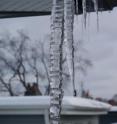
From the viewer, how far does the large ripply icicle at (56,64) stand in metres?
1.38

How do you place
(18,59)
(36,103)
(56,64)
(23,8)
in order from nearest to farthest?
(56,64), (23,8), (36,103), (18,59)

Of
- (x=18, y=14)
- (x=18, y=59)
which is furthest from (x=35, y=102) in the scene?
(x=18, y=59)

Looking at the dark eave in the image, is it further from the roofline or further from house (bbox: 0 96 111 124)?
house (bbox: 0 96 111 124)

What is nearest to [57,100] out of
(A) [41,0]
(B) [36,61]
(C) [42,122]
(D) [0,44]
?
(A) [41,0]

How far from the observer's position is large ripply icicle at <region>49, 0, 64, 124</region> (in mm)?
1378

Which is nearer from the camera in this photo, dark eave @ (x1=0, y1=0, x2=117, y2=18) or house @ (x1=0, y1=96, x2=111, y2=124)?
dark eave @ (x1=0, y1=0, x2=117, y2=18)

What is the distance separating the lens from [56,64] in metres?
1.39

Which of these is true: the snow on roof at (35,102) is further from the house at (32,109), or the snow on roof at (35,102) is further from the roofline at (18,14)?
the roofline at (18,14)

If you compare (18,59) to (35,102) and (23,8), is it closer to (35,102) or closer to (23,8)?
(35,102)

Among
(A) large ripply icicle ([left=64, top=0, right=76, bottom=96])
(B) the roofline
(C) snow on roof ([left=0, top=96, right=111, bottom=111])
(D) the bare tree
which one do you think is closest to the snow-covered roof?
(C) snow on roof ([left=0, top=96, right=111, bottom=111])

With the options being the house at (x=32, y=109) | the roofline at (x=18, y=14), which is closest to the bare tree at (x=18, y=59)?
the house at (x=32, y=109)

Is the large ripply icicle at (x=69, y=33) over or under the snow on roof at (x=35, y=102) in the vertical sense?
over

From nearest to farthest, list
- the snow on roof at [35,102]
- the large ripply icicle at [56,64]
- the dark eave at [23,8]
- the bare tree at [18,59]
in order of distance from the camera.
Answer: the large ripply icicle at [56,64]
the dark eave at [23,8]
the snow on roof at [35,102]
the bare tree at [18,59]

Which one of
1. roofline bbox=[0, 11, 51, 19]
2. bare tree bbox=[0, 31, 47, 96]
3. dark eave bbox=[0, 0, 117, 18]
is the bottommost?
bare tree bbox=[0, 31, 47, 96]
